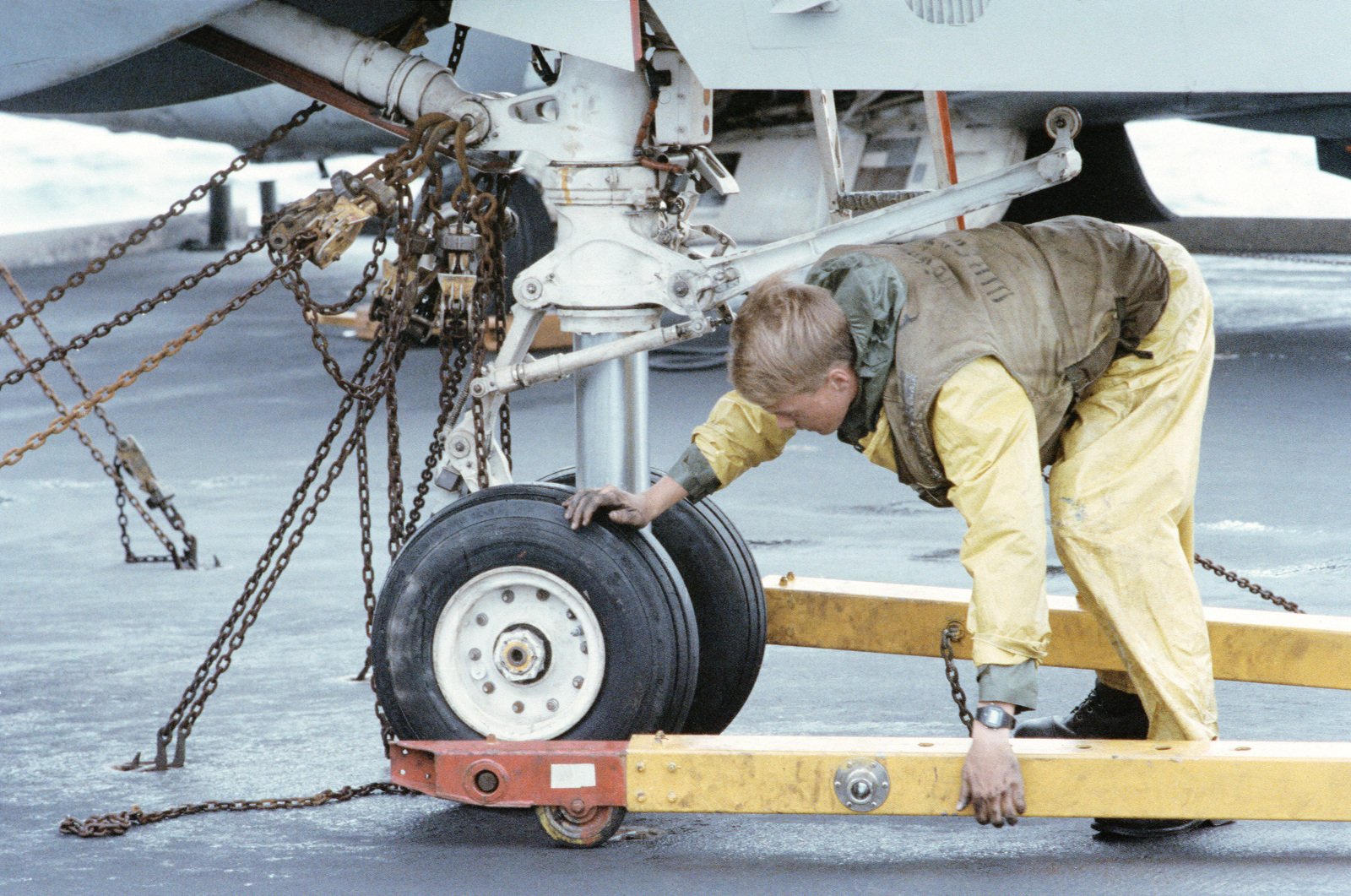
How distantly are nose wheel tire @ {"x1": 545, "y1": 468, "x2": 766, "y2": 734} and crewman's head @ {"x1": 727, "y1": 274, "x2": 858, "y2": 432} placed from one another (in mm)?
719

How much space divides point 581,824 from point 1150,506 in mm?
1170

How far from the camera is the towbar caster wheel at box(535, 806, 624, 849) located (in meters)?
3.01

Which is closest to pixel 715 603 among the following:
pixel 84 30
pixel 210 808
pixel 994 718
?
pixel 994 718

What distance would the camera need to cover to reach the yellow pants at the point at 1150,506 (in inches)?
114

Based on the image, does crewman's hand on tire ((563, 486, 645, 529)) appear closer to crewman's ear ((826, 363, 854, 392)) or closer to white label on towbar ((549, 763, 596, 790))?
white label on towbar ((549, 763, 596, 790))

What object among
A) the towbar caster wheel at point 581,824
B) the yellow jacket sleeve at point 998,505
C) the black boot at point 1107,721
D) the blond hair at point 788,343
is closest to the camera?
the yellow jacket sleeve at point 998,505

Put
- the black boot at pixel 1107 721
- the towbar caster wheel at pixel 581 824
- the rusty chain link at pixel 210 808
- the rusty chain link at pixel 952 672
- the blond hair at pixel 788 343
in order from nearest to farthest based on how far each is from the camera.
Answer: the blond hair at pixel 788 343 → the rusty chain link at pixel 952 672 → the towbar caster wheel at pixel 581 824 → the rusty chain link at pixel 210 808 → the black boot at pixel 1107 721

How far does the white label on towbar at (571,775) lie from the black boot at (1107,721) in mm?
973

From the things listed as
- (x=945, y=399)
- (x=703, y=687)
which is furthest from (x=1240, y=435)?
(x=945, y=399)

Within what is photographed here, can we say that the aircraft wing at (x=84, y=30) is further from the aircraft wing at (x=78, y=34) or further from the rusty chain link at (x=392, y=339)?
the rusty chain link at (x=392, y=339)

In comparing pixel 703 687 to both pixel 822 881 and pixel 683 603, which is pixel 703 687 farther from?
pixel 822 881

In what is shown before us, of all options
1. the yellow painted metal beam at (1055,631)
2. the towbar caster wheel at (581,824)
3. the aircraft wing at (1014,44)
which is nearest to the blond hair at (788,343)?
the aircraft wing at (1014,44)

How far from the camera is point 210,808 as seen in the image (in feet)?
10.9

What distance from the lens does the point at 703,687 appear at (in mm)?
3451
